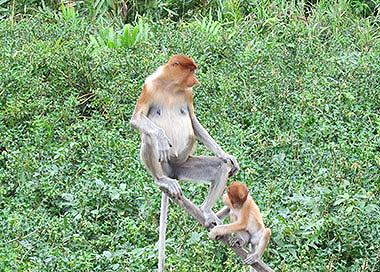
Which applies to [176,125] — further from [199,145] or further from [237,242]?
[199,145]

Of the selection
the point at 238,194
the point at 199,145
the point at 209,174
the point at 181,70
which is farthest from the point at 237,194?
the point at 199,145

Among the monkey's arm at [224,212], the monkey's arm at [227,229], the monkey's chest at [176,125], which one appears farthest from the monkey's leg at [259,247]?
the monkey's chest at [176,125]

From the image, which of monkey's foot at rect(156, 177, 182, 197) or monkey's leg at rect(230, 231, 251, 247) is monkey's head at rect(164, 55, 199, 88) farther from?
monkey's leg at rect(230, 231, 251, 247)

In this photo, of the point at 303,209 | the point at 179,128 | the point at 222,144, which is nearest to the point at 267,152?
the point at 222,144

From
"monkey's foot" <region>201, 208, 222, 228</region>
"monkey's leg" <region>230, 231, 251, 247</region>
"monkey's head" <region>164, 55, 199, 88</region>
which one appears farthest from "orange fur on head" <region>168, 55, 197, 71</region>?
"monkey's leg" <region>230, 231, 251, 247</region>

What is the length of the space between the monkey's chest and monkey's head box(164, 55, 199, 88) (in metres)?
0.15

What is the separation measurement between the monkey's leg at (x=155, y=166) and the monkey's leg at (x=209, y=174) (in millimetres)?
135

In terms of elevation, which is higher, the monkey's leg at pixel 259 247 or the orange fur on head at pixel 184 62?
the orange fur on head at pixel 184 62

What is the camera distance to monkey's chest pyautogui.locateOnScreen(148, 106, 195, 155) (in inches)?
189

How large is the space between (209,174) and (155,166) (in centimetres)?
28

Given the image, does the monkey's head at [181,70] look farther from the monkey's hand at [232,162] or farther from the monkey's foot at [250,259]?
the monkey's foot at [250,259]

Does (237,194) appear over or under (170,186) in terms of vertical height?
under

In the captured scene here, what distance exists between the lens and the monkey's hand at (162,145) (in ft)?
14.6

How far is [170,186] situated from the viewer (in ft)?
14.9
